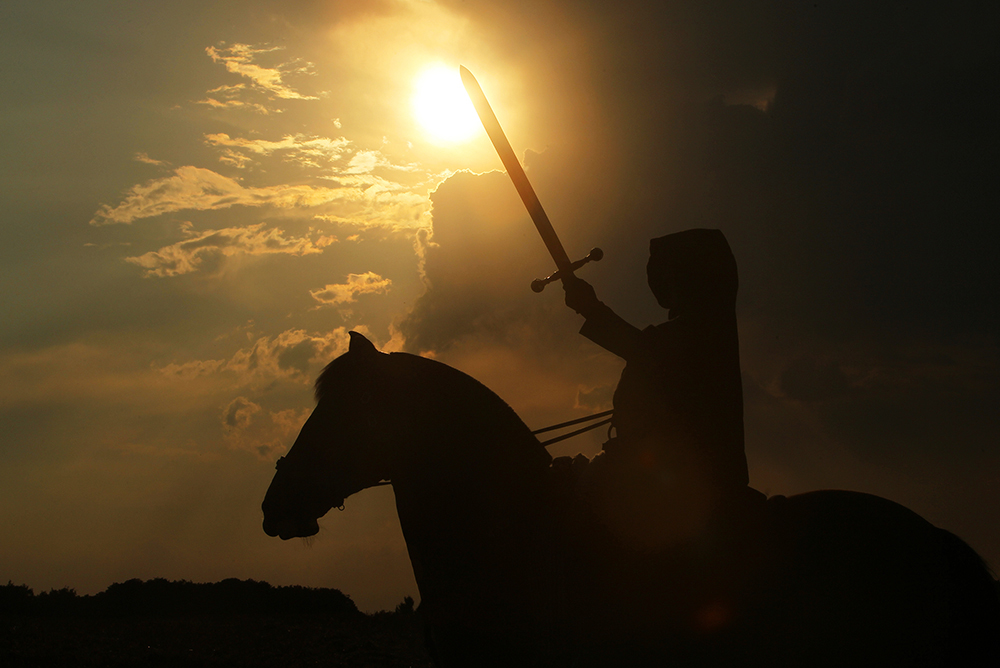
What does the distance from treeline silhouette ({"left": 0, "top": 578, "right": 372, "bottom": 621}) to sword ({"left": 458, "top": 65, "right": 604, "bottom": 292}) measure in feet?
30.8

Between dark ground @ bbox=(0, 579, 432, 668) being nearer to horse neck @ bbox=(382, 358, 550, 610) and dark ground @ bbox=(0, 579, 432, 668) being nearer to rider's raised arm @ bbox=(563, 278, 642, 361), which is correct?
horse neck @ bbox=(382, 358, 550, 610)

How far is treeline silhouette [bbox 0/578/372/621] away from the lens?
10.7 meters

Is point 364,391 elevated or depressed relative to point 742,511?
elevated

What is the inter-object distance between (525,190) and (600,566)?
306 centimetres

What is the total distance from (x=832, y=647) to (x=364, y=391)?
3.35m

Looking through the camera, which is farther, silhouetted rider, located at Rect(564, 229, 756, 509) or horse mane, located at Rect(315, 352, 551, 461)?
horse mane, located at Rect(315, 352, 551, 461)

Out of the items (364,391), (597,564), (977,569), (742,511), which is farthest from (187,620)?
(977,569)

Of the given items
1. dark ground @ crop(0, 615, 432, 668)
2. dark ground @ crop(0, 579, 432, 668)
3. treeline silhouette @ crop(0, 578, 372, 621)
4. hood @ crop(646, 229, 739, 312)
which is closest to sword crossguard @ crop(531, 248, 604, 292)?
hood @ crop(646, 229, 739, 312)

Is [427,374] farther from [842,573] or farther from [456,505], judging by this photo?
[842,573]

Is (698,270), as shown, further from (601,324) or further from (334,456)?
(334,456)

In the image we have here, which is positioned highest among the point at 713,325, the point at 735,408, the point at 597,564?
the point at 713,325

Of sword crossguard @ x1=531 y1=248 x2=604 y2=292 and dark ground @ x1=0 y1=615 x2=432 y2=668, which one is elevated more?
sword crossguard @ x1=531 y1=248 x2=604 y2=292

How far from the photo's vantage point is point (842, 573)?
3514 millimetres

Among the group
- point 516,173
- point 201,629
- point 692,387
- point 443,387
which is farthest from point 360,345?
point 201,629
